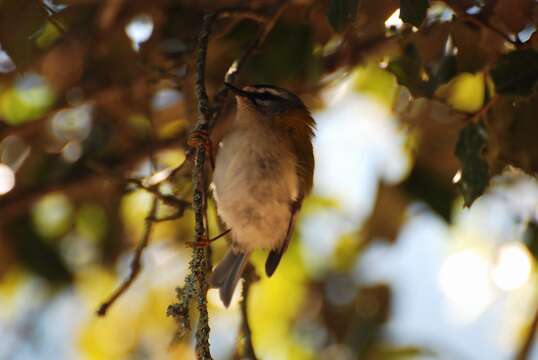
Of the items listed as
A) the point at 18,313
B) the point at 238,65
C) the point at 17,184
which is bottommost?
the point at 18,313

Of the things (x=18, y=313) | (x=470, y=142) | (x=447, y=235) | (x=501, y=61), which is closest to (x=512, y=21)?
(x=501, y=61)

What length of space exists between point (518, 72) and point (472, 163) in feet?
0.80

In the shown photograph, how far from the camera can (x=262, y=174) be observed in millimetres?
2639

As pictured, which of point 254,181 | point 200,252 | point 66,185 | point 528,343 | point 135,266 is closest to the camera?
point 200,252

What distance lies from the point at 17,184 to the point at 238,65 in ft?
4.91

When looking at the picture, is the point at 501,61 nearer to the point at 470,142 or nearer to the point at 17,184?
the point at 470,142

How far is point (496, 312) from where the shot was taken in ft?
11.9

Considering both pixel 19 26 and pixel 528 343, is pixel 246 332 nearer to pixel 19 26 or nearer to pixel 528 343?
pixel 19 26

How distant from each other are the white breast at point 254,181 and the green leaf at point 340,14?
2.59 ft

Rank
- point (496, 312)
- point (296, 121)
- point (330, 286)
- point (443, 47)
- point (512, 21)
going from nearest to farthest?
point (512, 21) → point (443, 47) → point (296, 121) → point (496, 312) → point (330, 286)

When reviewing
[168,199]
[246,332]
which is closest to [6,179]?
[168,199]

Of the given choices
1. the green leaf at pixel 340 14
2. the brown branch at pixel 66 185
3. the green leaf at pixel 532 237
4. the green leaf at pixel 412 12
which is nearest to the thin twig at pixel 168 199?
the green leaf at pixel 340 14

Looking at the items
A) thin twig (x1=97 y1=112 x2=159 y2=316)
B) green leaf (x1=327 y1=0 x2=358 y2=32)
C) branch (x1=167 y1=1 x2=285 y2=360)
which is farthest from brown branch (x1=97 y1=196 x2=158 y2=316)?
green leaf (x1=327 y1=0 x2=358 y2=32)

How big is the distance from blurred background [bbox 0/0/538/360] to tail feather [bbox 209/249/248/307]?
21 centimetres
